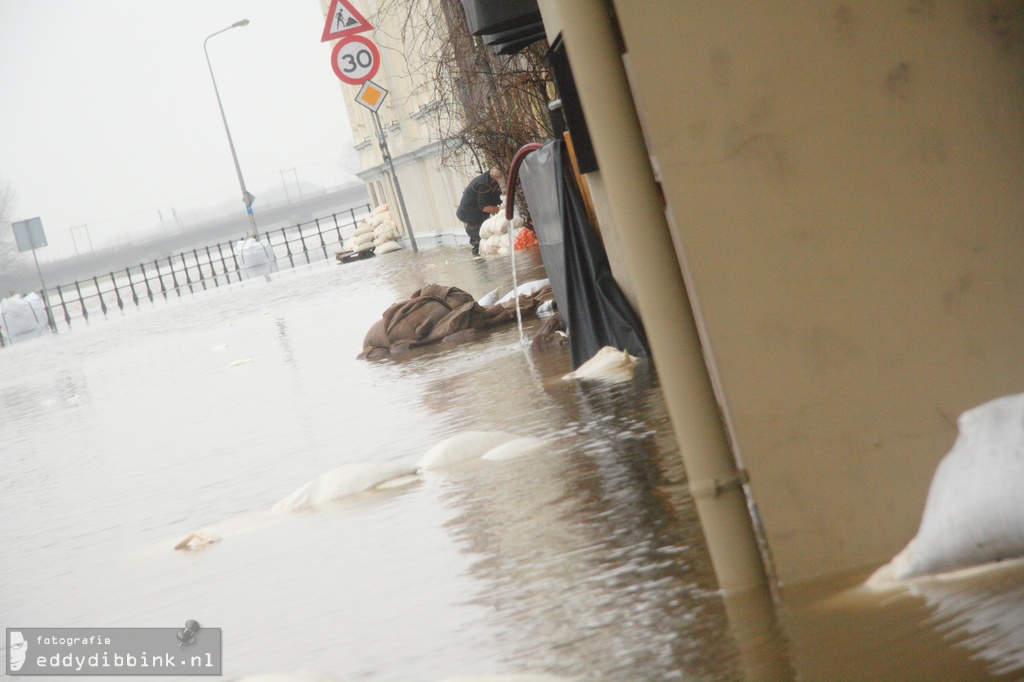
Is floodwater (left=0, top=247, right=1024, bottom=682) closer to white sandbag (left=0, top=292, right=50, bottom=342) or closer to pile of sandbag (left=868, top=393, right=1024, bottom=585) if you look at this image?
pile of sandbag (left=868, top=393, right=1024, bottom=585)

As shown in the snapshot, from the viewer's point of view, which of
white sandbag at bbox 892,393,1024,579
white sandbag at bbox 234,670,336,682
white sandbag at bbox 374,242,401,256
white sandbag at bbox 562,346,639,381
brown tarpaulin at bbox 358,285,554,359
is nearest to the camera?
white sandbag at bbox 892,393,1024,579

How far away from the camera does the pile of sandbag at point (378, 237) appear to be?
25.8 metres

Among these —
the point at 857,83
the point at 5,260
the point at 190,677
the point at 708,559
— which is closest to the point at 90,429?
the point at 190,677

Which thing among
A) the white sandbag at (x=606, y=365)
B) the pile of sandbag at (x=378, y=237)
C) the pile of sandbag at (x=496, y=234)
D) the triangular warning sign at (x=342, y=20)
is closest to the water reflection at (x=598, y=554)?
the white sandbag at (x=606, y=365)

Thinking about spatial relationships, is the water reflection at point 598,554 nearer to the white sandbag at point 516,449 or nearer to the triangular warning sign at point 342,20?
the white sandbag at point 516,449

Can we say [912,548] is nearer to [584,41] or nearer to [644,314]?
[644,314]

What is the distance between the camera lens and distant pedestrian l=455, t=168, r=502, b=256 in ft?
44.2

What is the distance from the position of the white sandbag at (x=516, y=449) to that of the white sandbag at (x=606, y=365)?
0.98m

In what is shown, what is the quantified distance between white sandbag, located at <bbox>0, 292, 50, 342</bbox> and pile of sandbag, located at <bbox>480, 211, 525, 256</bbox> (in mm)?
15404

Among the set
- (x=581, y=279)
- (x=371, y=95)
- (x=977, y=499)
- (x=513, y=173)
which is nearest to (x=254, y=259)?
(x=371, y=95)

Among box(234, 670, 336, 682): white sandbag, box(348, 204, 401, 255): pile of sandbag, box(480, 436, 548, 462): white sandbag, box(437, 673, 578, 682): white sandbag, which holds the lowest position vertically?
box(437, 673, 578, 682): white sandbag

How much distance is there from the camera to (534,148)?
18.1 ft

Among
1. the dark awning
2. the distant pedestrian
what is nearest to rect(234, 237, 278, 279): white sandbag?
the distant pedestrian

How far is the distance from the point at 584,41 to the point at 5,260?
87.8 m
